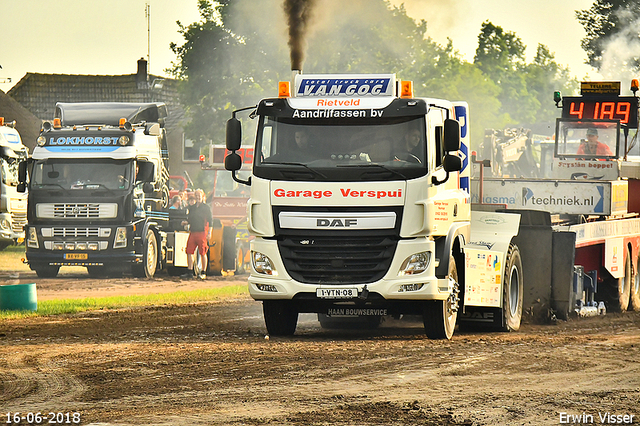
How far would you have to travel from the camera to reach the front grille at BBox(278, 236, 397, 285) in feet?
41.3

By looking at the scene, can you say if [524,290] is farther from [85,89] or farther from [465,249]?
[85,89]

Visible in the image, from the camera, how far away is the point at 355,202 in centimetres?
1239

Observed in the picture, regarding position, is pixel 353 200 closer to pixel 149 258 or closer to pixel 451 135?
pixel 451 135

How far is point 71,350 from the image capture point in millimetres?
12305

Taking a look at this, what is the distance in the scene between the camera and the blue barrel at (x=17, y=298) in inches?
684

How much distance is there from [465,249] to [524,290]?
2.74 m

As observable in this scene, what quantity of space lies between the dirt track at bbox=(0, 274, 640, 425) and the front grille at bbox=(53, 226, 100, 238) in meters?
9.50

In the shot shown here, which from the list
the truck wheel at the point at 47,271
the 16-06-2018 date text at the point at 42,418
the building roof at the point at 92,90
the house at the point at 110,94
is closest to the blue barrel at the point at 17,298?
the truck wheel at the point at 47,271

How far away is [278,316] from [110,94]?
52.4 m

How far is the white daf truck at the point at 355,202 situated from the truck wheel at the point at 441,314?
19mm

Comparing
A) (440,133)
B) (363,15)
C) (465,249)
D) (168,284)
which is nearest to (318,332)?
(465,249)

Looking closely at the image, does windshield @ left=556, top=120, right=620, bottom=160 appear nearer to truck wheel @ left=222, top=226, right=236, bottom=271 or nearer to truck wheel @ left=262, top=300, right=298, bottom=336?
truck wheel @ left=222, top=226, right=236, bottom=271

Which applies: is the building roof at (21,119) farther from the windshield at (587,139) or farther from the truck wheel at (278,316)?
the truck wheel at (278,316)

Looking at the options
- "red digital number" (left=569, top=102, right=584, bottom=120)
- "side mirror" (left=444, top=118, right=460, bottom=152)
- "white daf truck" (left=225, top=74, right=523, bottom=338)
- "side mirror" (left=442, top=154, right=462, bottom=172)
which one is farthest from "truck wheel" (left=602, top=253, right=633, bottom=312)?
"side mirror" (left=444, top=118, right=460, bottom=152)
